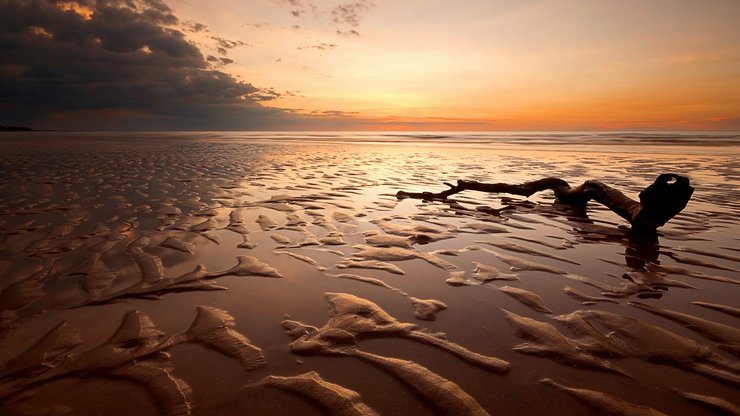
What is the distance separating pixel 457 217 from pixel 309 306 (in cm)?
426

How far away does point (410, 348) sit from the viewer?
7.85 ft

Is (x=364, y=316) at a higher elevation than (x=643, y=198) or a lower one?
lower

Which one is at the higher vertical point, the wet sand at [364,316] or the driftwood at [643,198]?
the driftwood at [643,198]

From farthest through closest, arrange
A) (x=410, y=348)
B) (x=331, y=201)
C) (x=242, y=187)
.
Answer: (x=242, y=187), (x=331, y=201), (x=410, y=348)

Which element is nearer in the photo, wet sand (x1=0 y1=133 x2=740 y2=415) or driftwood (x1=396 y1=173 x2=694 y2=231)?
wet sand (x1=0 y1=133 x2=740 y2=415)

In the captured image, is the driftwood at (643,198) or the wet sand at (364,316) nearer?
the wet sand at (364,316)

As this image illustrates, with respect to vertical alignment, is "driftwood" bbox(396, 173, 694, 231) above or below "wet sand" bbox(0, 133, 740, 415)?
above

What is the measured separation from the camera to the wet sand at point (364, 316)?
1.96m

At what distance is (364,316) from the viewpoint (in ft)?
9.31

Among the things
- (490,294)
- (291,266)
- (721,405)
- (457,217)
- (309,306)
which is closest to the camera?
(721,405)

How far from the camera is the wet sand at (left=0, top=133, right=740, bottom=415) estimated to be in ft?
6.44

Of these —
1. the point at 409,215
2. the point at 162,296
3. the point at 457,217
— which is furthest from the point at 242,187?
the point at 162,296

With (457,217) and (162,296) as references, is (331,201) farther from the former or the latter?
(162,296)

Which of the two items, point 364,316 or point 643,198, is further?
point 643,198
